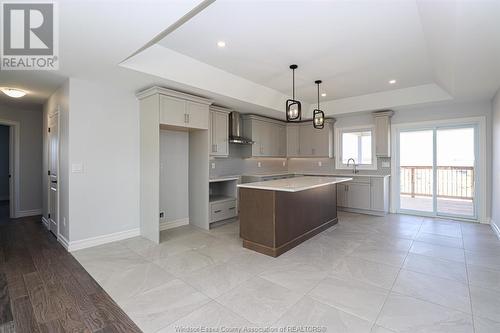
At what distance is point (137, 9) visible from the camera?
78.1 inches

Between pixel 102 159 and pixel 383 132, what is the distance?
5.68 metres

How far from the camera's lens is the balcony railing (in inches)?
201

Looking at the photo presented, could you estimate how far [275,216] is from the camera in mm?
3219

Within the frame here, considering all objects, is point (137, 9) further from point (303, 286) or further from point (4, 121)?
point (4, 121)

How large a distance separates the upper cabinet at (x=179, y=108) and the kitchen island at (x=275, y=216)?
148 cm

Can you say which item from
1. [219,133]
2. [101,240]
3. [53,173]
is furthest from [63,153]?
[219,133]

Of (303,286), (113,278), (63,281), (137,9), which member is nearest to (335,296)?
(303,286)

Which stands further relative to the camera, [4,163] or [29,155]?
[4,163]

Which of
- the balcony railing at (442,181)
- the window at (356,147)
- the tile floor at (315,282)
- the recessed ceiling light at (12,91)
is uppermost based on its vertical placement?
the recessed ceiling light at (12,91)

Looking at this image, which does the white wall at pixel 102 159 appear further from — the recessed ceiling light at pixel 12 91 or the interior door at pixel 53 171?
the recessed ceiling light at pixel 12 91

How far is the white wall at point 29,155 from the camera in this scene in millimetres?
5512

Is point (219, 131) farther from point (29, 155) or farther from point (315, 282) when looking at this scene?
point (29, 155)

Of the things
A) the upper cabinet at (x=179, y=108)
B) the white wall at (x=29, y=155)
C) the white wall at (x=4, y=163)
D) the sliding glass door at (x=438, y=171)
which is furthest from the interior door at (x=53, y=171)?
the sliding glass door at (x=438, y=171)

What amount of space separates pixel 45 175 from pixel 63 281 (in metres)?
3.32
